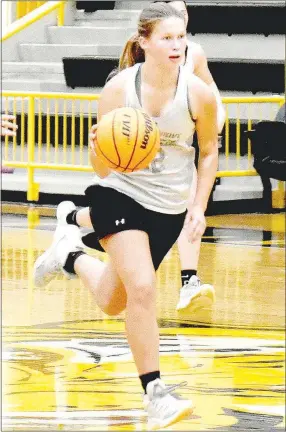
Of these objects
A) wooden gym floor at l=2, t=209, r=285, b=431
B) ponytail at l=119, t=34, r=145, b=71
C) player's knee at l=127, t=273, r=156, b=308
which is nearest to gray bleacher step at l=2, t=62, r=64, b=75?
wooden gym floor at l=2, t=209, r=285, b=431

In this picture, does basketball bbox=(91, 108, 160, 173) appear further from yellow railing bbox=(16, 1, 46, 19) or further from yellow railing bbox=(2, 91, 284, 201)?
yellow railing bbox=(16, 1, 46, 19)

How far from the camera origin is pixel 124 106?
5.93 metres

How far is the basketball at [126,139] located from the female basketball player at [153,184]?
169 mm

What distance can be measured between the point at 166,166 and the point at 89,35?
12.4m

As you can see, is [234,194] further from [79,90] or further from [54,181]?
[79,90]

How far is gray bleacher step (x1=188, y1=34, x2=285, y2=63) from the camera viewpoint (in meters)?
16.5

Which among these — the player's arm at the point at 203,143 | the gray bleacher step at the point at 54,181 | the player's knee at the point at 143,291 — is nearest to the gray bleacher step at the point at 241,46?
the gray bleacher step at the point at 54,181

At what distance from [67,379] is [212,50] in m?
10.9

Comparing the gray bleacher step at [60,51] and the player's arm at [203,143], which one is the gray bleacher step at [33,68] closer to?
the gray bleacher step at [60,51]

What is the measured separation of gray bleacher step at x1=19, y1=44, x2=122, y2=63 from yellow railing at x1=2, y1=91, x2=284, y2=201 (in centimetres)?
160

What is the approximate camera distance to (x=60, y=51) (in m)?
18.4

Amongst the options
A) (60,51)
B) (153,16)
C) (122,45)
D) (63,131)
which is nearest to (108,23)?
(60,51)

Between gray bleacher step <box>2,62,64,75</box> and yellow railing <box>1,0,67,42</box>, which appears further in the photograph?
yellow railing <box>1,0,67,42</box>

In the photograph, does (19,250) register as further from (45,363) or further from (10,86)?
(10,86)
